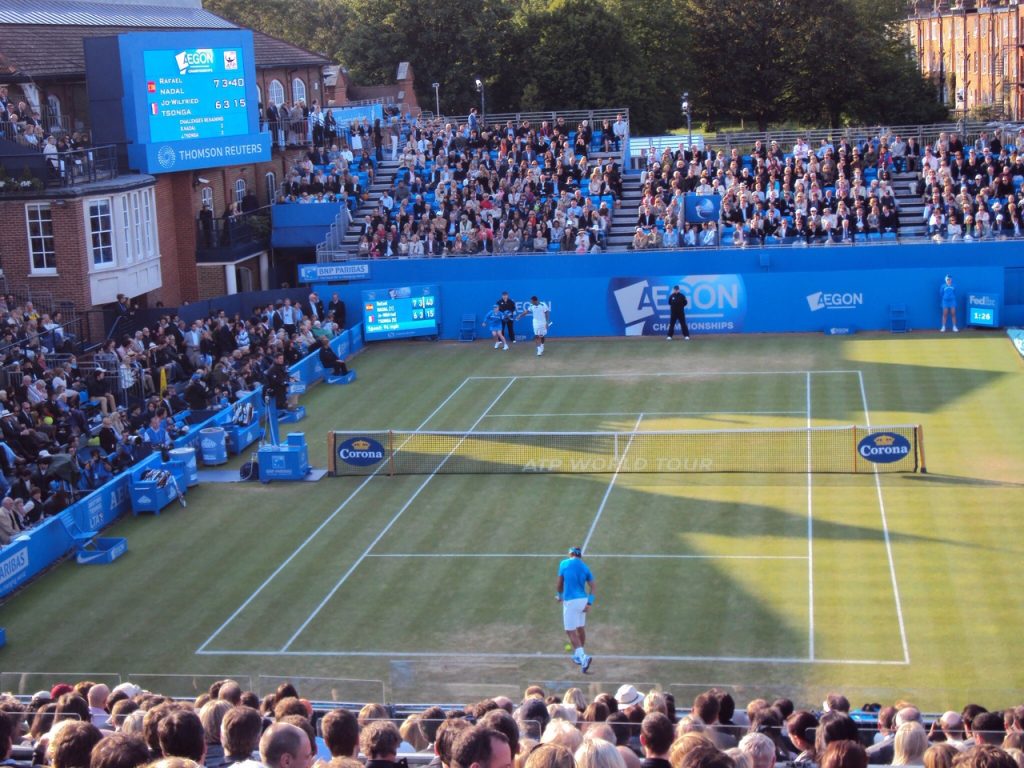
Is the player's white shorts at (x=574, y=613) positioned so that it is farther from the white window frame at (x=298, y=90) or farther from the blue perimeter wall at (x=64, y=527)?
the white window frame at (x=298, y=90)

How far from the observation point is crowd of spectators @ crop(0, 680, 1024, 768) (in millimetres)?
6625

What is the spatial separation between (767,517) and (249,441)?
12736 millimetres

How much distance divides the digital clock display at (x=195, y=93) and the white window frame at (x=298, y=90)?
15309mm

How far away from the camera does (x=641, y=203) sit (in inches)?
1829

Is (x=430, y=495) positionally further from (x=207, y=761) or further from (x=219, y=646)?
(x=207, y=761)

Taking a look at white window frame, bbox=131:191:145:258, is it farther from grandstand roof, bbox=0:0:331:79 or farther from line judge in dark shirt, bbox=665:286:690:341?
line judge in dark shirt, bbox=665:286:690:341

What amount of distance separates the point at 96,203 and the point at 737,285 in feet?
60.8

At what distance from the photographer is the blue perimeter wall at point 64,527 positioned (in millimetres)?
22062

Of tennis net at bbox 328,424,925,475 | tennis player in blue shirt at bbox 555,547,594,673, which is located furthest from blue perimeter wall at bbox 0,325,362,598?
tennis player in blue shirt at bbox 555,547,594,673

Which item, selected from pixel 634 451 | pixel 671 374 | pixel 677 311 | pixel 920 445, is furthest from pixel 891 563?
pixel 677 311

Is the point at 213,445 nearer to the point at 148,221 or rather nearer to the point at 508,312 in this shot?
the point at 508,312

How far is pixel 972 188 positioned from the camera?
44.6 metres

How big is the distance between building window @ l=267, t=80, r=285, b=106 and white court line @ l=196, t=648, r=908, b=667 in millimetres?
43562

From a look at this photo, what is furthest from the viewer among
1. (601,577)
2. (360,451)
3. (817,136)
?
(817,136)
